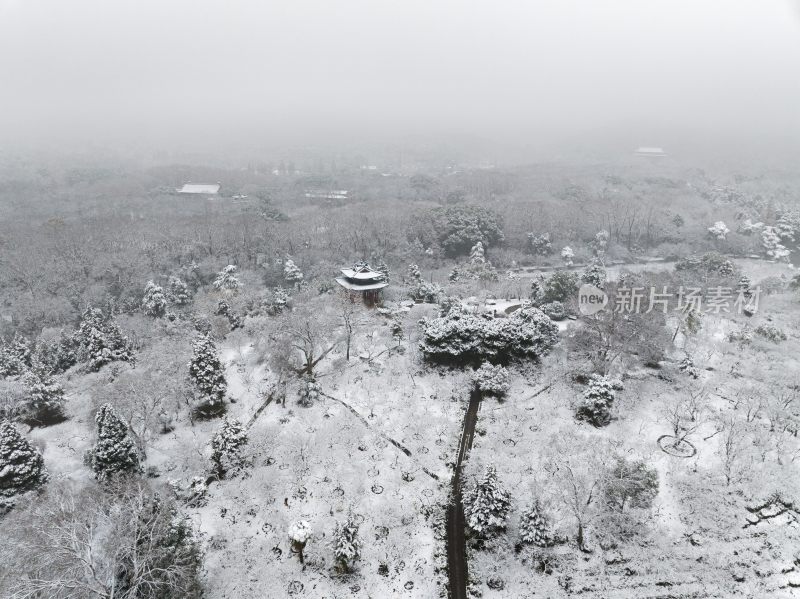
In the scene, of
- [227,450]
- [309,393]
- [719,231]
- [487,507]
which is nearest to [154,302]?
[309,393]

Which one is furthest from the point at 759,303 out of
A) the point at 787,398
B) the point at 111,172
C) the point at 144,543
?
the point at 111,172

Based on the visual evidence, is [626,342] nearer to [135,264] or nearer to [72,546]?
[72,546]

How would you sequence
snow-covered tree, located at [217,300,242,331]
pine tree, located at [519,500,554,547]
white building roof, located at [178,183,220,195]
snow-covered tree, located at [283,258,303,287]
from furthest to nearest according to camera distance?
white building roof, located at [178,183,220,195]
snow-covered tree, located at [283,258,303,287]
snow-covered tree, located at [217,300,242,331]
pine tree, located at [519,500,554,547]

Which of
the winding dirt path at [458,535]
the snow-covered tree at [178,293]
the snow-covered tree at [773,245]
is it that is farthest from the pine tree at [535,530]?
the snow-covered tree at [773,245]

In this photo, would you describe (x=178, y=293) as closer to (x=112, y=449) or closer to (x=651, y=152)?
(x=112, y=449)

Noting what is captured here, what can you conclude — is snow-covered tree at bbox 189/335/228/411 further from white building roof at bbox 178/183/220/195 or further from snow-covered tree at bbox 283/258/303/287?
white building roof at bbox 178/183/220/195

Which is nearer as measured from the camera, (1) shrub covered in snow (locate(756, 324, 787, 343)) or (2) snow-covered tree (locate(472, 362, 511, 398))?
(2) snow-covered tree (locate(472, 362, 511, 398))

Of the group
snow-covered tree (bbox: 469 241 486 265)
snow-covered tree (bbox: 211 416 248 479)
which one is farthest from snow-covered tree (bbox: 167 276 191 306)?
snow-covered tree (bbox: 469 241 486 265)
